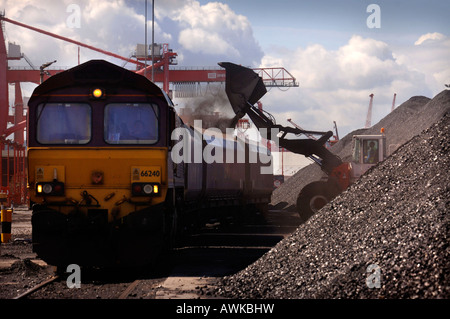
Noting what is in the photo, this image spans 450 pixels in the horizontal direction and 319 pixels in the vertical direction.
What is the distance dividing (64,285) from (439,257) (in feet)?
19.7

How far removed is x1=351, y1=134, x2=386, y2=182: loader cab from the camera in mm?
24078

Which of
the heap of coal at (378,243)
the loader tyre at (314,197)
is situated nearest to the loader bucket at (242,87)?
the loader tyre at (314,197)

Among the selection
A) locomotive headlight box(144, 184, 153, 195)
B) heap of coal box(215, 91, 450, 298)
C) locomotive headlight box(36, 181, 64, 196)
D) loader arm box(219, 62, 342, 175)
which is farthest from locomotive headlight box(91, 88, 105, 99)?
loader arm box(219, 62, 342, 175)

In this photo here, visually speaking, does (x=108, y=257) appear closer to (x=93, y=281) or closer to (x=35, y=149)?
(x=93, y=281)

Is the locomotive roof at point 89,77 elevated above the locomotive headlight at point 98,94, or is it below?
above

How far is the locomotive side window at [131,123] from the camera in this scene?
41.5ft

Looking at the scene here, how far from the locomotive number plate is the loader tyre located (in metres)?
12.3

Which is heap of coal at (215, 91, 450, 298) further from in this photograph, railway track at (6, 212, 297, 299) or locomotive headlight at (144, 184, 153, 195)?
locomotive headlight at (144, 184, 153, 195)

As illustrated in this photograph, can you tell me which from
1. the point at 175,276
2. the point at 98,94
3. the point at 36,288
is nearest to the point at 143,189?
the point at 175,276

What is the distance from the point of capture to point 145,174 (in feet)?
40.5

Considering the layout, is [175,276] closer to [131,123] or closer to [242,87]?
[131,123]

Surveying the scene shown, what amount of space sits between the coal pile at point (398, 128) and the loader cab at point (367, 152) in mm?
13604

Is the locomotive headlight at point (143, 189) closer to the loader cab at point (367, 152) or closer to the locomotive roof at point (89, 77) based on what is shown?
the locomotive roof at point (89, 77)

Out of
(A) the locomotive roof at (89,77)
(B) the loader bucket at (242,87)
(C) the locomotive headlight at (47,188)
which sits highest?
(B) the loader bucket at (242,87)
